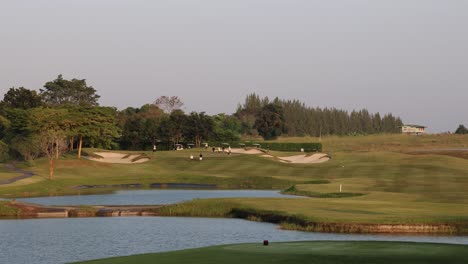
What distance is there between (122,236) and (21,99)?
122 metres

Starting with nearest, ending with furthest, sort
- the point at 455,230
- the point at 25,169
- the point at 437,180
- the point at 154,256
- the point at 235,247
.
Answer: the point at 154,256 < the point at 235,247 < the point at 455,230 < the point at 437,180 < the point at 25,169

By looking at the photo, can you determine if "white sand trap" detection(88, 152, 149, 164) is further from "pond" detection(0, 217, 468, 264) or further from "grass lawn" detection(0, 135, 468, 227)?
"pond" detection(0, 217, 468, 264)

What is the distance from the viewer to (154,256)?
31.8 m

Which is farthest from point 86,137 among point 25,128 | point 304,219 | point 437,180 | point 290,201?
point 304,219

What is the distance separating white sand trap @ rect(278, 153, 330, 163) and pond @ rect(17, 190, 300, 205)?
44222 millimetres

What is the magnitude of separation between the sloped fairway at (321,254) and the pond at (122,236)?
26.6ft

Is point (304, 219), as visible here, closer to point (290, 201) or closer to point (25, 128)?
point (290, 201)

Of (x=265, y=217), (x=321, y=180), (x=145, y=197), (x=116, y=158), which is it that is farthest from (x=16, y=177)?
(x=265, y=217)

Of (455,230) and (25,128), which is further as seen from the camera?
(25,128)

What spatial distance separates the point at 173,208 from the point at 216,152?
8418cm

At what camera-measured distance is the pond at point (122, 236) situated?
40.1 meters

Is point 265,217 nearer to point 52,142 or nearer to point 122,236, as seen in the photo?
point 122,236

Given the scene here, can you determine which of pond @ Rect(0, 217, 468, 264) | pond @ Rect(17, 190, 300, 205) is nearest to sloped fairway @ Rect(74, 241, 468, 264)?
pond @ Rect(0, 217, 468, 264)

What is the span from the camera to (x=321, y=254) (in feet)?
99.9
